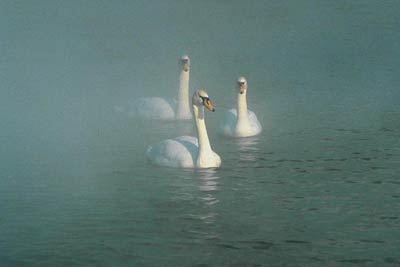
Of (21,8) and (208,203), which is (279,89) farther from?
(21,8)

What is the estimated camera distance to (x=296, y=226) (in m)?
24.5

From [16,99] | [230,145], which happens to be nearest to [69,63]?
[16,99]

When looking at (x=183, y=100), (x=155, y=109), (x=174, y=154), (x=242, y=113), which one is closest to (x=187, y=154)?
(x=174, y=154)

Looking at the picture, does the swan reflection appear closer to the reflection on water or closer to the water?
the water

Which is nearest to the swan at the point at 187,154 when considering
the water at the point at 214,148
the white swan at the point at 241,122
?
the water at the point at 214,148

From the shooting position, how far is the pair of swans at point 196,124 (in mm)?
29961

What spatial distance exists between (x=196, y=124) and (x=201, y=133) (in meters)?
0.43

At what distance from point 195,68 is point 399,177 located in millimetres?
20125

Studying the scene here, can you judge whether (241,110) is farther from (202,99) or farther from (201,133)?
(201,133)

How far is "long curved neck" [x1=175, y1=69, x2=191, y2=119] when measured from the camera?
37.2m

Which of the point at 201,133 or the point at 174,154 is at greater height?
the point at 201,133

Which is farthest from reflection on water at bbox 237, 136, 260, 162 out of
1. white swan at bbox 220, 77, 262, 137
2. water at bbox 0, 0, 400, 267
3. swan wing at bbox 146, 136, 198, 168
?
swan wing at bbox 146, 136, 198, 168

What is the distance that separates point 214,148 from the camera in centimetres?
3250

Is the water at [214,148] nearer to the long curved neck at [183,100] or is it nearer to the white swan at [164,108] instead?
the white swan at [164,108]
